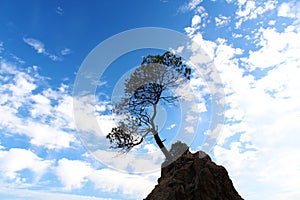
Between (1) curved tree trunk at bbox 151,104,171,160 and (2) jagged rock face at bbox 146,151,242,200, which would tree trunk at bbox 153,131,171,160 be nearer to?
(1) curved tree trunk at bbox 151,104,171,160

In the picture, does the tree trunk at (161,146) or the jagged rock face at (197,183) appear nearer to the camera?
the jagged rock face at (197,183)

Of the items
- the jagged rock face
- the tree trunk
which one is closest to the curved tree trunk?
the tree trunk

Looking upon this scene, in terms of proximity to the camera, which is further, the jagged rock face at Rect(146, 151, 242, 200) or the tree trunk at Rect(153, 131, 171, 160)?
the tree trunk at Rect(153, 131, 171, 160)

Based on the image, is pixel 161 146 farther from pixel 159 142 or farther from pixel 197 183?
pixel 197 183

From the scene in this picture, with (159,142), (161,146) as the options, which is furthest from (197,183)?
(159,142)

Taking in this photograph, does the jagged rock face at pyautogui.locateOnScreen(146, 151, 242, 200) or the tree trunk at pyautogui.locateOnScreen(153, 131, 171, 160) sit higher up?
the tree trunk at pyautogui.locateOnScreen(153, 131, 171, 160)

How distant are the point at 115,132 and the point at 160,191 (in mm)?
6338

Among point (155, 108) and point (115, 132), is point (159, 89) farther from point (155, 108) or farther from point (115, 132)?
point (115, 132)

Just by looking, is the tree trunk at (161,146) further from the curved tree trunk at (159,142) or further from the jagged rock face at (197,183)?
the jagged rock face at (197,183)

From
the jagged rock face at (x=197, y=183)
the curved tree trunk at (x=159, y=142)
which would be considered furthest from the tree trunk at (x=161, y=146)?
the jagged rock face at (x=197, y=183)

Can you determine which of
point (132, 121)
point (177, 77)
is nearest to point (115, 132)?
point (132, 121)

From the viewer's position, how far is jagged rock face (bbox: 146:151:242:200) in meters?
21.2

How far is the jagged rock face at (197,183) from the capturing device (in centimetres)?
2125

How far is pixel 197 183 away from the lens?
21.5 metres
